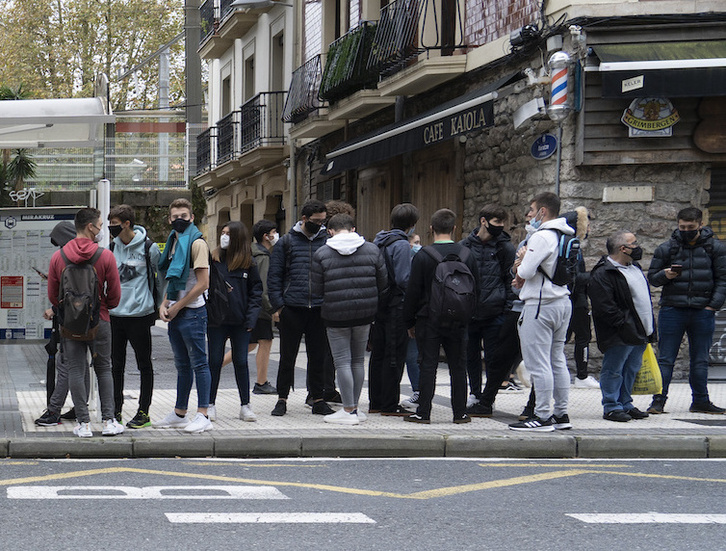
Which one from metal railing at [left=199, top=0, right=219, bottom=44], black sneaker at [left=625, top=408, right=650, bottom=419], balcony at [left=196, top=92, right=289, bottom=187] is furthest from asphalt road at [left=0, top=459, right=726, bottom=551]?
metal railing at [left=199, top=0, right=219, bottom=44]

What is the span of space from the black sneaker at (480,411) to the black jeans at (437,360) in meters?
0.57

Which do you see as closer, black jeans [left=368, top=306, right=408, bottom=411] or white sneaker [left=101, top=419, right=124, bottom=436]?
white sneaker [left=101, top=419, right=124, bottom=436]

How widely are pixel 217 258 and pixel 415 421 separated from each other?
2.11 meters

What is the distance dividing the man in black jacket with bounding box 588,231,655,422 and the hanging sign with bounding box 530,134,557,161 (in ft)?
12.7

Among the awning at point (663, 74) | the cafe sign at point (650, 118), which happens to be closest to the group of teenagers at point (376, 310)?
the awning at point (663, 74)

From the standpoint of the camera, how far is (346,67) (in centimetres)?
1961

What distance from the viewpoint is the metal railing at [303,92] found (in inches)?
872

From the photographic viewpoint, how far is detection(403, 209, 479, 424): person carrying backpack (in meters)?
9.46

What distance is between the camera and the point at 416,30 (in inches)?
671

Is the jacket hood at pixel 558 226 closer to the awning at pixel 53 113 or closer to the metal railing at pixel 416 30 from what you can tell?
the awning at pixel 53 113

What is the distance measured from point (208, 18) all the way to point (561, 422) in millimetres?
25149

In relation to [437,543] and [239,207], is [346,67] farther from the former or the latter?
[437,543]

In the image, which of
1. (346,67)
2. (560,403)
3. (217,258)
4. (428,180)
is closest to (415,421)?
(560,403)

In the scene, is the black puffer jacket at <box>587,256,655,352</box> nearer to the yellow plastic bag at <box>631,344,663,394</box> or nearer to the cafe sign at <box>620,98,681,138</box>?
the yellow plastic bag at <box>631,344,663,394</box>
